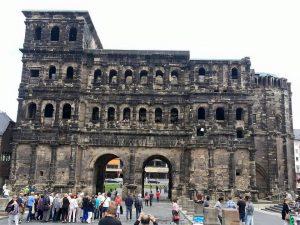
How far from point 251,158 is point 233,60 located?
10.6 meters

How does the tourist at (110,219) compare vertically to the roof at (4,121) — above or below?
below

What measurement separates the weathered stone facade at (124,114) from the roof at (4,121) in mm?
9238

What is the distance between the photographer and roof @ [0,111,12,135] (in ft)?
146

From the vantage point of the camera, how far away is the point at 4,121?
46.2 m

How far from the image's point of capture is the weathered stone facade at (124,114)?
1404 inches

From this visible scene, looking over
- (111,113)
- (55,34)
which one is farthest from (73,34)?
(111,113)

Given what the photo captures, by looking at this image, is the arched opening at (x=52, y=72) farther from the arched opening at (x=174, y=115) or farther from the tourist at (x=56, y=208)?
the tourist at (x=56, y=208)

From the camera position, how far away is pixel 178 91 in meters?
38.0

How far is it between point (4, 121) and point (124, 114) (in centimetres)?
1819

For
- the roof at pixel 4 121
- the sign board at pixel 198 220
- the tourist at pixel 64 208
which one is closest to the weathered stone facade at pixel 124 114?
the roof at pixel 4 121

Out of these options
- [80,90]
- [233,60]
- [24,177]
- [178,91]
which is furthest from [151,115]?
[24,177]

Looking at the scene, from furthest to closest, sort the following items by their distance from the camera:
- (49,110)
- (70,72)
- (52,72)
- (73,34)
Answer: (73,34), (52,72), (70,72), (49,110)

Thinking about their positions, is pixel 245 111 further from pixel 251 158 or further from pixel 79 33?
pixel 79 33

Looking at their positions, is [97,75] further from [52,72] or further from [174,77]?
[174,77]
